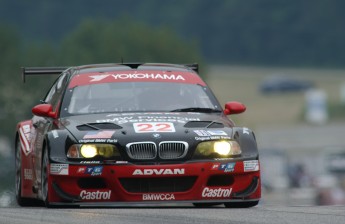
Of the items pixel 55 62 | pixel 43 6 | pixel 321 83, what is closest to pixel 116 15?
pixel 43 6

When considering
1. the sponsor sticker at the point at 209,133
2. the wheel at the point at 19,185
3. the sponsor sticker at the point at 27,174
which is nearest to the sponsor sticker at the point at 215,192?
the sponsor sticker at the point at 209,133

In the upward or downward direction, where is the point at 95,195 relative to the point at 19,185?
upward

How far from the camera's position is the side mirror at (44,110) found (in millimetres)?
11328

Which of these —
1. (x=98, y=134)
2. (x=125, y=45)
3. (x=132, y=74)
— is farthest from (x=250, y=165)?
(x=125, y=45)

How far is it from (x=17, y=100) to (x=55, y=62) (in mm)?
5438

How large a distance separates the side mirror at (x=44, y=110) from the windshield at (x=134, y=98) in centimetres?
9

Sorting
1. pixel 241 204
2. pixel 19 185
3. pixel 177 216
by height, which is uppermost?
pixel 177 216

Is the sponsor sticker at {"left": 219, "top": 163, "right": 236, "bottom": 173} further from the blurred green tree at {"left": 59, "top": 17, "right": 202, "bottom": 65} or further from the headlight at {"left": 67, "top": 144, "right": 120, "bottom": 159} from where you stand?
the blurred green tree at {"left": 59, "top": 17, "right": 202, "bottom": 65}

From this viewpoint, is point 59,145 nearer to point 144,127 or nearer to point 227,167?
point 144,127

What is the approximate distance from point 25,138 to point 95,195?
1.93m

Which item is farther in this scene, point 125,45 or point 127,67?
point 125,45

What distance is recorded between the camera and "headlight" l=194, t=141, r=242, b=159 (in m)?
10.6

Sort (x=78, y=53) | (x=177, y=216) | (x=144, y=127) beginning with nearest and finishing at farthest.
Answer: (x=177, y=216), (x=144, y=127), (x=78, y=53)

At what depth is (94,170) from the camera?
34.2 ft
